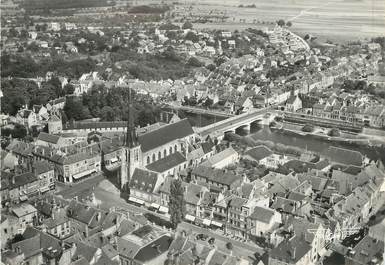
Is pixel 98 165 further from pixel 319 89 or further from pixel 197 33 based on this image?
pixel 197 33

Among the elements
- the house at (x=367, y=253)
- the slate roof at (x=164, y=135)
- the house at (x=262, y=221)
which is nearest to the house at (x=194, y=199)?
the house at (x=262, y=221)

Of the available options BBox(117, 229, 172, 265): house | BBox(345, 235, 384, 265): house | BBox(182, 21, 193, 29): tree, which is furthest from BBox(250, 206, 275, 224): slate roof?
BBox(182, 21, 193, 29): tree

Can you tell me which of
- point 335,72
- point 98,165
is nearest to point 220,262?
point 98,165

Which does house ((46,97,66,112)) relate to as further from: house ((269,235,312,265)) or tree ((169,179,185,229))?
house ((269,235,312,265))

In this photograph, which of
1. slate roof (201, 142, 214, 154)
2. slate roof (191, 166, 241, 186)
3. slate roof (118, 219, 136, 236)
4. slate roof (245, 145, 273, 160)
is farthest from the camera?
slate roof (201, 142, 214, 154)

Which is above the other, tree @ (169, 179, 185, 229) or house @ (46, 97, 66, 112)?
tree @ (169, 179, 185, 229)

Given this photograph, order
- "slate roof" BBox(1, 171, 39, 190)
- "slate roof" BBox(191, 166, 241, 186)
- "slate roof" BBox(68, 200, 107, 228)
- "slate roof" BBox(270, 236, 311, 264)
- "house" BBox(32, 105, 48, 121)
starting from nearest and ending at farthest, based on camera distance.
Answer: "slate roof" BBox(270, 236, 311, 264), "slate roof" BBox(68, 200, 107, 228), "slate roof" BBox(1, 171, 39, 190), "slate roof" BBox(191, 166, 241, 186), "house" BBox(32, 105, 48, 121)

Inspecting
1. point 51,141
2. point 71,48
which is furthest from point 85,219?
point 71,48
